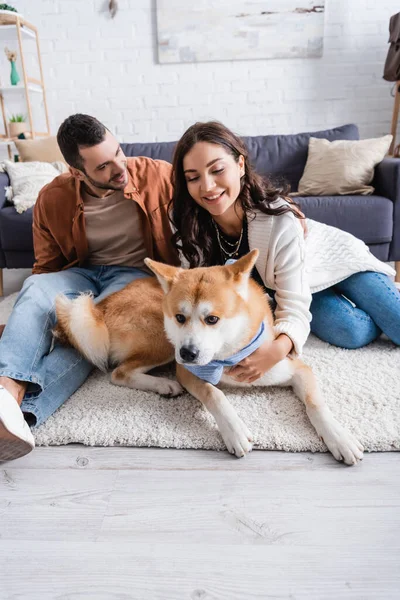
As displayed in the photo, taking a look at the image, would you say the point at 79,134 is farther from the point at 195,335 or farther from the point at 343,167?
the point at 343,167

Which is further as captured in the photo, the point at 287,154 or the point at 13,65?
the point at 13,65

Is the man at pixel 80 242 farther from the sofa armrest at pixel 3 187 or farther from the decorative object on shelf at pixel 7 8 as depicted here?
the decorative object on shelf at pixel 7 8

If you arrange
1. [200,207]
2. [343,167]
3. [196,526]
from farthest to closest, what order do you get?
1. [343,167]
2. [200,207]
3. [196,526]

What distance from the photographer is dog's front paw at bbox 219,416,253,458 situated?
3.91ft

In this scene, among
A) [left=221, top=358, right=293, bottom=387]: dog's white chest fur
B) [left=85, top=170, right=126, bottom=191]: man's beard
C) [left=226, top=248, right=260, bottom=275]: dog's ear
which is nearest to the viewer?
[left=226, top=248, right=260, bottom=275]: dog's ear

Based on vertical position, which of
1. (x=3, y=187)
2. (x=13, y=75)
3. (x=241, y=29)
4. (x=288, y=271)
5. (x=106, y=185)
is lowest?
(x=288, y=271)

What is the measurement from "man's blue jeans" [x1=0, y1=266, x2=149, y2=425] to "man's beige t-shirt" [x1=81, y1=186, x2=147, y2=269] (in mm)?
A: 299

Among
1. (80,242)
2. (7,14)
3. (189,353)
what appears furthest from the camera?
(7,14)

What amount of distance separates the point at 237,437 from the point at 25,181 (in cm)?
267

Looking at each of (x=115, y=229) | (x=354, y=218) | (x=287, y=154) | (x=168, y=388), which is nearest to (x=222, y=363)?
(x=168, y=388)

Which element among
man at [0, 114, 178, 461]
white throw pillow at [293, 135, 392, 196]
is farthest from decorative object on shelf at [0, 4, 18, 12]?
white throw pillow at [293, 135, 392, 196]

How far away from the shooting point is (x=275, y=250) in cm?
150

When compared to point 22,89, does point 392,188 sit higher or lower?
lower

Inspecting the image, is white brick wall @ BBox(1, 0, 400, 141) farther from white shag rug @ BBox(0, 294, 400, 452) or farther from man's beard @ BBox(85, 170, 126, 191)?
white shag rug @ BBox(0, 294, 400, 452)
